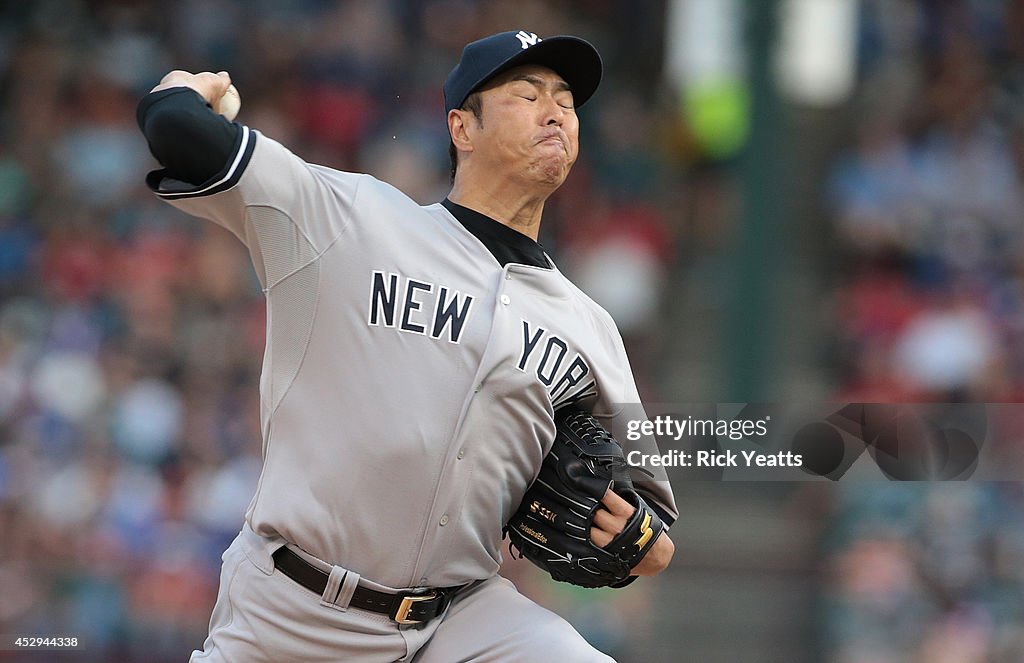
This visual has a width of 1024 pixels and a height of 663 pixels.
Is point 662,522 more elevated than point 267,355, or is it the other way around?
point 267,355

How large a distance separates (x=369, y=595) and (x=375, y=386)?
38cm

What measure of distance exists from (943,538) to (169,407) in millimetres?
3271

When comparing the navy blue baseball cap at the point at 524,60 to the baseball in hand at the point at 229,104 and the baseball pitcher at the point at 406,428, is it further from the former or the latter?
the baseball in hand at the point at 229,104

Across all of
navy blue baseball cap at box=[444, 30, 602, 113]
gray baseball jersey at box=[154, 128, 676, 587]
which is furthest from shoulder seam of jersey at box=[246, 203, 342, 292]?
navy blue baseball cap at box=[444, 30, 602, 113]

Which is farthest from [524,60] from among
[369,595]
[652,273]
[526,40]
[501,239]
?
[652,273]

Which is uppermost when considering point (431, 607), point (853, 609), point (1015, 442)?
point (431, 607)

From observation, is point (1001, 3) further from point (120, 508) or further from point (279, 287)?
point (279, 287)

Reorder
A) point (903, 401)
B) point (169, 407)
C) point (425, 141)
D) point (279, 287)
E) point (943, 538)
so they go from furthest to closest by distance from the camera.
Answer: point (425, 141) → point (169, 407) → point (903, 401) → point (943, 538) → point (279, 287)

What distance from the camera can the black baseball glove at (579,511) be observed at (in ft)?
8.63


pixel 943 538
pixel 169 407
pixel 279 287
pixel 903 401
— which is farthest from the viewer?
pixel 169 407

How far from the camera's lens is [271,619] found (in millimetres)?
2516

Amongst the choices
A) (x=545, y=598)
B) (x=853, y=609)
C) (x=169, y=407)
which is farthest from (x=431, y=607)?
(x=169, y=407)

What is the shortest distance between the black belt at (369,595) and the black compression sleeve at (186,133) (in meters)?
0.71

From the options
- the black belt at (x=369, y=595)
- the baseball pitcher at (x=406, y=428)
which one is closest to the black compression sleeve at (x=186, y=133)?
the baseball pitcher at (x=406, y=428)
